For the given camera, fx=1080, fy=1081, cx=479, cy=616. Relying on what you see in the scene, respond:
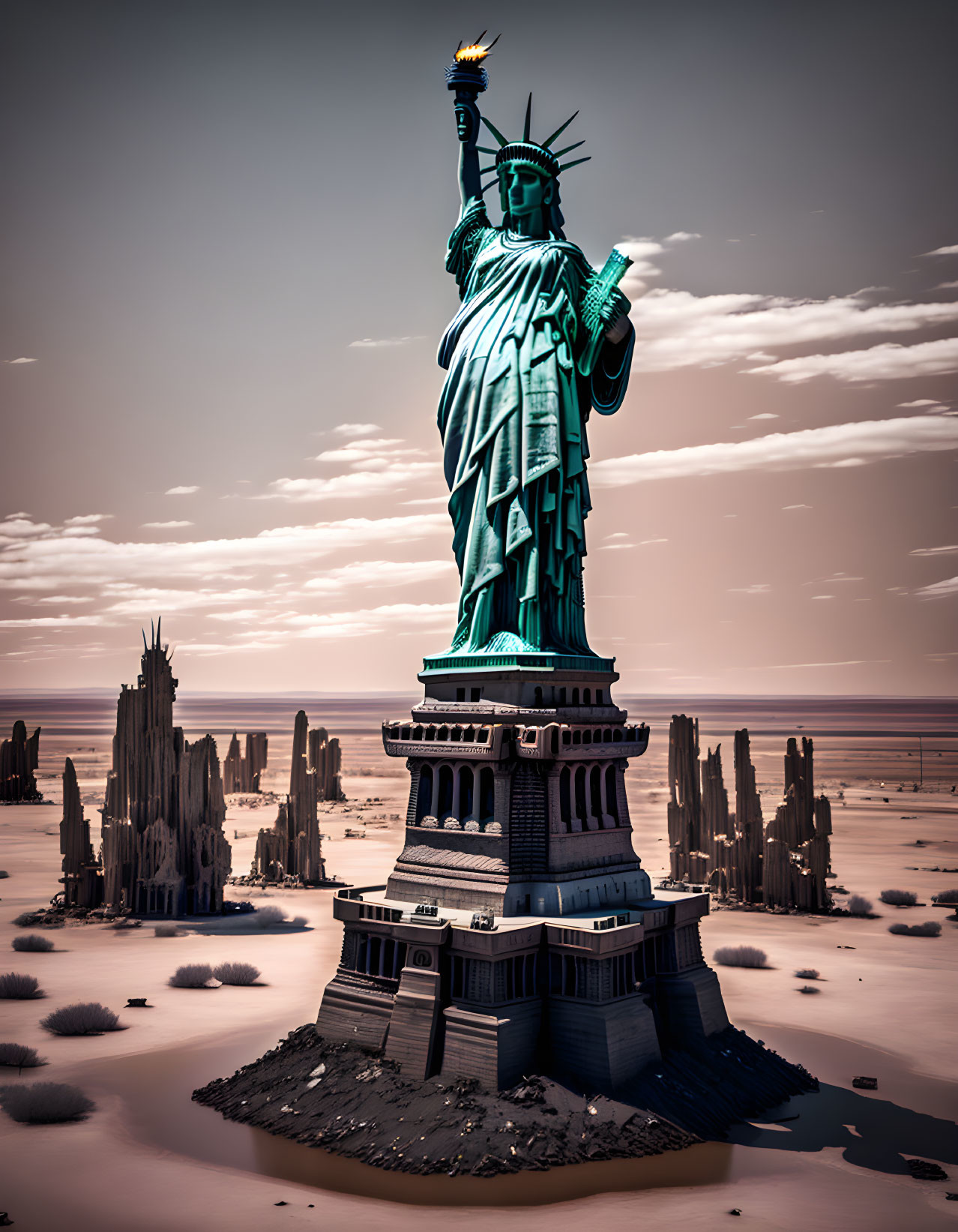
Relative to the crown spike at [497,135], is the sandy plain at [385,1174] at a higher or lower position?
lower

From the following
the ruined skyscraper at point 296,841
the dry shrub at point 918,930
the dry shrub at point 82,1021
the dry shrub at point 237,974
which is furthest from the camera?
the ruined skyscraper at point 296,841

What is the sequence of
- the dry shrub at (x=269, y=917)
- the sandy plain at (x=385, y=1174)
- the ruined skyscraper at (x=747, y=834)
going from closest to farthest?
the sandy plain at (x=385, y=1174)
the dry shrub at (x=269, y=917)
the ruined skyscraper at (x=747, y=834)

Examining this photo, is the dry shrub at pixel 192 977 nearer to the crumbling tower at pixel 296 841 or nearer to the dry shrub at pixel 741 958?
the dry shrub at pixel 741 958

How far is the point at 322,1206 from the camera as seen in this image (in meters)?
22.1

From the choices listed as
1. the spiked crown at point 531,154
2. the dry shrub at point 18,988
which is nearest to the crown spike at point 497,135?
the spiked crown at point 531,154

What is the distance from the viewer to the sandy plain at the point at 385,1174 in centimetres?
2194

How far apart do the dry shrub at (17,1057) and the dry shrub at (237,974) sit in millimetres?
9417

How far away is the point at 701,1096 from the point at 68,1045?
19.0 m

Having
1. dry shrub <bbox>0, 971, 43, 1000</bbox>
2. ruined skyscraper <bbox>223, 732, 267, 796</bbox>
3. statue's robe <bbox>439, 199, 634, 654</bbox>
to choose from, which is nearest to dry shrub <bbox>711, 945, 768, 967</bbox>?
statue's robe <bbox>439, 199, 634, 654</bbox>

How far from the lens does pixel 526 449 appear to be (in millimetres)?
30828

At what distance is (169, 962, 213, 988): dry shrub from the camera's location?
130 ft

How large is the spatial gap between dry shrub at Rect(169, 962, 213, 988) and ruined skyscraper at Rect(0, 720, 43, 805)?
68200 mm

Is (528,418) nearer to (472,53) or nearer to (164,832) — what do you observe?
(472,53)

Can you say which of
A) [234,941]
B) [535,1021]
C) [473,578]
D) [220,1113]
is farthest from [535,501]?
[234,941]
